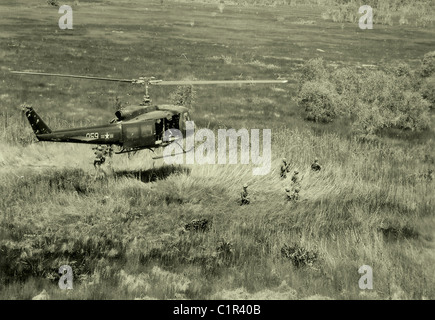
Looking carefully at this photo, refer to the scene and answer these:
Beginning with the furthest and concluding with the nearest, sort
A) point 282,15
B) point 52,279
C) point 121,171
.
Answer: point 282,15 → point 121,171 → point 52,279

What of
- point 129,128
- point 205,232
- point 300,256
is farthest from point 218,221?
point 129,128

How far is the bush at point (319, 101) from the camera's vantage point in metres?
30.7

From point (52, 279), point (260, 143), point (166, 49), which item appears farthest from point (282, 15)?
point (52, 279)

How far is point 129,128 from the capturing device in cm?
1287

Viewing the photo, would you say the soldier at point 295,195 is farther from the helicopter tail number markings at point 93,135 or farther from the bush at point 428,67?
the bush at point 428,67

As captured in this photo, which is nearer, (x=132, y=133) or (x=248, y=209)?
(x=132, y=133)

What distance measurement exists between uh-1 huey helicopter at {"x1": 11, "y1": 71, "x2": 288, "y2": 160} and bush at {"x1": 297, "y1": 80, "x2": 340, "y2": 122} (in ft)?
60.8

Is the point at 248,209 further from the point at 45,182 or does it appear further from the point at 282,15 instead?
the point at 282,15

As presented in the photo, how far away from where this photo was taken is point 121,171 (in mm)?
15602

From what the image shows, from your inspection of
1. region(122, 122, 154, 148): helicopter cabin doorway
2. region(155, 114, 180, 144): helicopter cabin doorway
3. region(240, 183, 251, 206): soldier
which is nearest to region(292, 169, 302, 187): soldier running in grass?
region(240, 183, 251, 206): soldier

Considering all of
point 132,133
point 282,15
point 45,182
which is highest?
point 282,15
